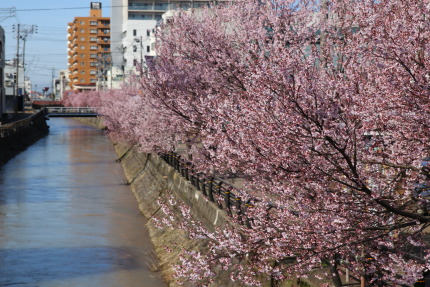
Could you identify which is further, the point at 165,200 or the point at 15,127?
the point at 15,127

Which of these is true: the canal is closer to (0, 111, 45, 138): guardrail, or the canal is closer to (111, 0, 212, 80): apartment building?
(0, 111, 45, 138): guardrail

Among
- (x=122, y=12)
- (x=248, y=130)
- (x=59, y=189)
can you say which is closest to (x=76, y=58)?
(x=122, y=12)

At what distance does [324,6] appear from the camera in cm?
1780

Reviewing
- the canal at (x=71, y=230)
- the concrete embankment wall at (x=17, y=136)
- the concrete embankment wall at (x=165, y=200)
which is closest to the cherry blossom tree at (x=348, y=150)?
the concrete embankment wall at (x=165, y=200)

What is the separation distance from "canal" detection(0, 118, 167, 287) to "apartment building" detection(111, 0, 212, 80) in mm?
73374

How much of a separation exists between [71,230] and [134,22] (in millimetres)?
104450

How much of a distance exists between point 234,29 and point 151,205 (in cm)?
1368

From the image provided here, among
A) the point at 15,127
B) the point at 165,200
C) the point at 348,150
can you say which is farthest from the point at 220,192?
the point at 15,127

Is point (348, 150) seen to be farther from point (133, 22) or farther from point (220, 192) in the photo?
point (133, 22)

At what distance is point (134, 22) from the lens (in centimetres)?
12888

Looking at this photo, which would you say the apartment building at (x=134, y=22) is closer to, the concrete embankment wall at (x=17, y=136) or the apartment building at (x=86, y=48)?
the concrete embankment wall at (x=17, y=136)

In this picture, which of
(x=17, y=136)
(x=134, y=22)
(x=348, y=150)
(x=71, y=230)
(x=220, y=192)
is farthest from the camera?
(x=134, y=22)

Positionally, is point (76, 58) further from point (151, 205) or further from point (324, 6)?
point (324, 6)

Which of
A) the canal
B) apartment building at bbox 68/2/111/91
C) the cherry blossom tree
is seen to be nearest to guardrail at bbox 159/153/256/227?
the cherry blossom tree
